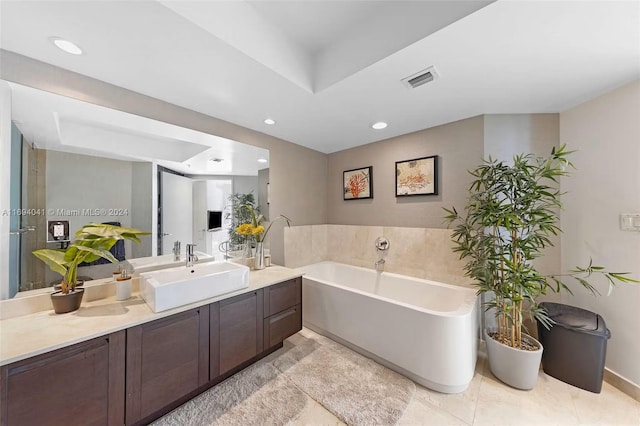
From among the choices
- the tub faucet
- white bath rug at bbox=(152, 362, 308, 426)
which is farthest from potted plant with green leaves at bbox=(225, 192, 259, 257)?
the tub faucet

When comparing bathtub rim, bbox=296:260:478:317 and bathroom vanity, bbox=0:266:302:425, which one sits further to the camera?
bathtub rim, bbox=296:260:478:317

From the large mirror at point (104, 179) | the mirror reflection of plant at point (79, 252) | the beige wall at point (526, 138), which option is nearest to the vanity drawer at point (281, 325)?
the large mirror at point (104, 179)

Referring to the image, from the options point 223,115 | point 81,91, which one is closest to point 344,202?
point 223,115

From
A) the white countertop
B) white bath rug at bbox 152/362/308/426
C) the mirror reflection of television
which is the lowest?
white bath rug at bbox 152/362/308/426

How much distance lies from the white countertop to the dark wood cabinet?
0.48 meters

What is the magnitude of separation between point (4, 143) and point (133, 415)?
5.55ft

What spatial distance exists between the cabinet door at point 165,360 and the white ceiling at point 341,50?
1.59 meters

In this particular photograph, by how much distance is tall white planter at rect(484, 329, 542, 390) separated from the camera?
171cm

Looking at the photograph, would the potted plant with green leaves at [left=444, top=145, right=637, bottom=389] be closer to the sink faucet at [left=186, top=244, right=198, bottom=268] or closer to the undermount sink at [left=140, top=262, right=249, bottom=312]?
the undermount sink at [left=140, top=262, right=249, bottom=312]

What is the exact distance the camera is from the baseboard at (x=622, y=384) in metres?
1.65

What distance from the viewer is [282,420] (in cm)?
151

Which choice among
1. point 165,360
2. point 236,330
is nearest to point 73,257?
point 165,360

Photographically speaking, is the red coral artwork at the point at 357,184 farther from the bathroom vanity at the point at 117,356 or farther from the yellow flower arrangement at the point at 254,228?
the bathroom vanity at the point at 117,356

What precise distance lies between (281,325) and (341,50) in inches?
88.9
